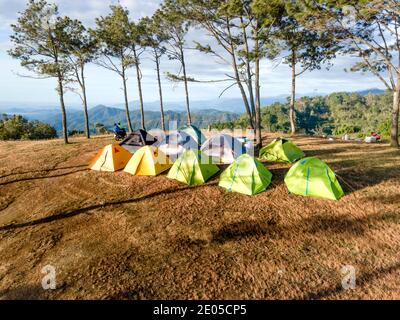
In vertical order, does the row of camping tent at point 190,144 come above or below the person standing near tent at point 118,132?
below

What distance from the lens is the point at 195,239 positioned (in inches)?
301

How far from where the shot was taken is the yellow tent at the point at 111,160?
43.8 ft

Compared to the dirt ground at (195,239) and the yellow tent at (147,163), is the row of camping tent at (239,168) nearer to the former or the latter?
the yellow tent at (147,163)

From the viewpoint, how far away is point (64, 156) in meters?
16.6

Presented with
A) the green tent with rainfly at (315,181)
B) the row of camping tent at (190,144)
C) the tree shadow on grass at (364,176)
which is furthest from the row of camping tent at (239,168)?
the tree shadow on grass at (364,176)

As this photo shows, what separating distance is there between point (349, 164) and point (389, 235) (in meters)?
6.28

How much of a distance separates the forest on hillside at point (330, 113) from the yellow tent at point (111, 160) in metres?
80.2

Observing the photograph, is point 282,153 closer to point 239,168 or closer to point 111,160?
point 239,168

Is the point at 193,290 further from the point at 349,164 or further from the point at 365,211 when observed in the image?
the point at 349,164

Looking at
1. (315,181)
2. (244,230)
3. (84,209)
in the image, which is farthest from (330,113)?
(84,209)

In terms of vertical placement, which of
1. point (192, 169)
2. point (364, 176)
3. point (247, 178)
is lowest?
point (364, 176)

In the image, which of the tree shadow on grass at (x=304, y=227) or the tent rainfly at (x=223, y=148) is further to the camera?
the tent rainfly at (x=223, y=148)

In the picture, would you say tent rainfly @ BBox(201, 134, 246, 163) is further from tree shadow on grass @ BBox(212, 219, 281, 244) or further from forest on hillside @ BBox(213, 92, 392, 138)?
forest on hillside @ BBox(213, 92, 392, 138)

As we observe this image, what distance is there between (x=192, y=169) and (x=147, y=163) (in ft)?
8.65
